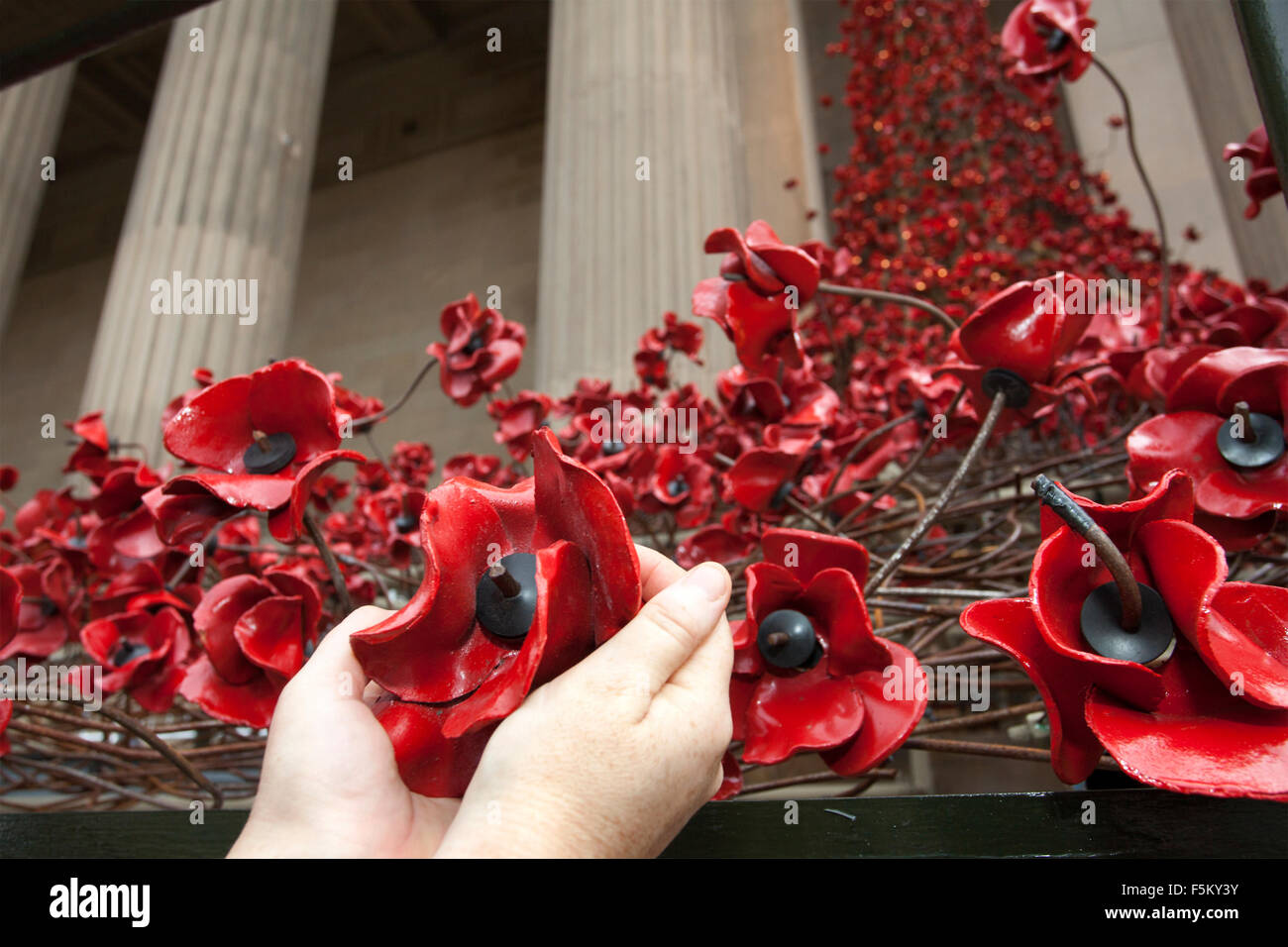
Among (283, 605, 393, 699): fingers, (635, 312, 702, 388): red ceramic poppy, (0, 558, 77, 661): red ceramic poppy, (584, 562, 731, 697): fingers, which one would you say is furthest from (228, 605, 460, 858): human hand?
(635, 312, 702, 388): red ceramic poppy

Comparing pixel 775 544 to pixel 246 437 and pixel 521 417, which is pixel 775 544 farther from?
pixel 521 417

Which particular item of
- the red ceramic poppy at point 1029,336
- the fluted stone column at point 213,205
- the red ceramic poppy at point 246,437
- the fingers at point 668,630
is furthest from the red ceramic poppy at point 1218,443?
the fluted stone column at point 213,205

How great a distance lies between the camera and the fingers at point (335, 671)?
394mm

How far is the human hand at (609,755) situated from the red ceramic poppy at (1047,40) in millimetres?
902

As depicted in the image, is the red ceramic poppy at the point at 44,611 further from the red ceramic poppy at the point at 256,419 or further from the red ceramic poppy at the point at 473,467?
the red ceramic poppy at the point at 473,467

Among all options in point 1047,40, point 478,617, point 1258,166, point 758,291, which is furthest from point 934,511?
point 1047,40

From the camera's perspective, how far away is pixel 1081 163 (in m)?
3.67

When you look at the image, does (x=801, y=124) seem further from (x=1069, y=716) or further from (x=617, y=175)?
(x=1069, y=716)

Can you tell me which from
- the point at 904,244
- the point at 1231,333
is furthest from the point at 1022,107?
the point at 1231,333

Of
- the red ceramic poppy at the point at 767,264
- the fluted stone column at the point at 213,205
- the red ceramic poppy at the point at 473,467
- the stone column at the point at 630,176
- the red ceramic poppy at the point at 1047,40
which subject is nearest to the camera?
the red ceramic poppy at the point at 767,264

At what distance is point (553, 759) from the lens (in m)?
0.33

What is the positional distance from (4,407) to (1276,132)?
8085 millimetres

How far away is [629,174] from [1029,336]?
90.7 inches
